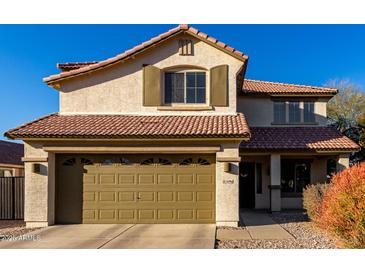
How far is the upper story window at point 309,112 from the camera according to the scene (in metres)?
18.6

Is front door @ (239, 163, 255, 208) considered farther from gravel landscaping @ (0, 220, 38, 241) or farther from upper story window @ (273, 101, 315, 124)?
gravel landscaping @ (0, 220, 38, 241)

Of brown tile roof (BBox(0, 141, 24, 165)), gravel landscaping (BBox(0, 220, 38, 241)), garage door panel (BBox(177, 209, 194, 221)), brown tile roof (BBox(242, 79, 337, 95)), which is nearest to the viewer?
gravel landscaping (BBox(0, 220, 38, 241))

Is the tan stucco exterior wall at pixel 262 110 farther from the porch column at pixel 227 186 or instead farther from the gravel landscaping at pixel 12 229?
the gravel landscaping at pixel 12 229

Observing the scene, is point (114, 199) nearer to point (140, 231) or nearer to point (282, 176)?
point (140, 231)

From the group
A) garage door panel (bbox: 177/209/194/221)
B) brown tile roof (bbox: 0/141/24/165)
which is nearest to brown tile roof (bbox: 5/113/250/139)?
garage door panel (bbox: 177/209/194/221)

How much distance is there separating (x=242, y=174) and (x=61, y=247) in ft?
35.7

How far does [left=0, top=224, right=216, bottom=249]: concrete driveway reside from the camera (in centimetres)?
963

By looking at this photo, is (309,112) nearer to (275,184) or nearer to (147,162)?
(275,184)

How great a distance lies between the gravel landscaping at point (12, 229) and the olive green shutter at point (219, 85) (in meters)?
8.24

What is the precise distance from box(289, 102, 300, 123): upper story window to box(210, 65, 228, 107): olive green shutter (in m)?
6.12

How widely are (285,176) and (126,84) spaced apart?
Result: 9434 millimetres

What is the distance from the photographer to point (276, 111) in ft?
61.4

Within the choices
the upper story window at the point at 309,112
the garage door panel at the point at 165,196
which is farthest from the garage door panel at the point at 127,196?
the upper story window at the point at 309,112

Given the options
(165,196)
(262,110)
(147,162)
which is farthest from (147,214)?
(262,110)
